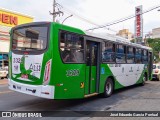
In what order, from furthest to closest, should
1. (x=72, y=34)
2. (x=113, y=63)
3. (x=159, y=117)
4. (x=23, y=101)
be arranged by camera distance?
(x=113, y=63), (x=23, y=101), (x=72, y=34), (x=159, y=117)

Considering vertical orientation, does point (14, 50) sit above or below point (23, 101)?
above

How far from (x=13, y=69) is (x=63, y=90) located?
7.19ft

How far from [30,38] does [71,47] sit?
1.48 m

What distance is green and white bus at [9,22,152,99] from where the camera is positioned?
762 centimetres

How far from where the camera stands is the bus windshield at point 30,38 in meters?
7.86

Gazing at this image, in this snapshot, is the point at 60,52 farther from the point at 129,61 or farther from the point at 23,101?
the point at 129,61

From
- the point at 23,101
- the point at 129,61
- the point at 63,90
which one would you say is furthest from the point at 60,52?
the point at 129,61

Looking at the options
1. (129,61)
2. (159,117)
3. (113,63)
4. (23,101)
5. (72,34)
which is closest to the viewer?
(159,117)

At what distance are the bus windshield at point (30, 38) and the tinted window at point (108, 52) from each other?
3.54m

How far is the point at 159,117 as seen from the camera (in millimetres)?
7535

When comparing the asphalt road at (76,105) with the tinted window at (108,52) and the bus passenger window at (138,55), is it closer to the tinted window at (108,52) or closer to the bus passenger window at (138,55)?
the tinted window at (108,52)

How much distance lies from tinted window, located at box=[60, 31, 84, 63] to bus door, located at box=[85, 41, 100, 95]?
58 centimetres

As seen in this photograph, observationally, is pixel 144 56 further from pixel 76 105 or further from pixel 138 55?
pixel 76 105

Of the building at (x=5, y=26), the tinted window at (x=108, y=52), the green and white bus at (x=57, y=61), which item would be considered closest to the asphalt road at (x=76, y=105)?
the green and white bus at (x=57, y=61)
